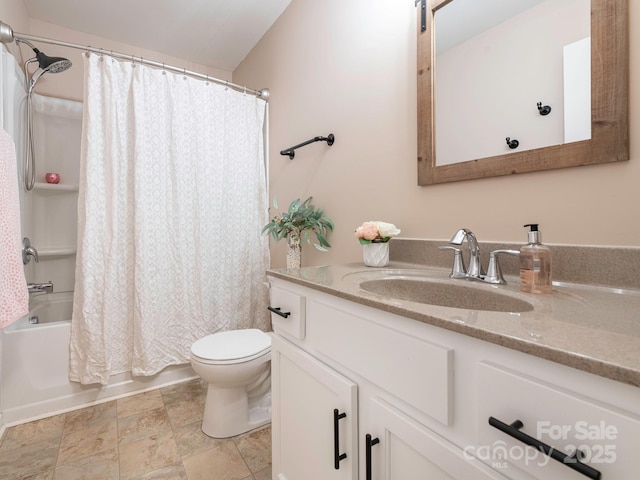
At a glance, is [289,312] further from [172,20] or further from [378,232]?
[172,20]

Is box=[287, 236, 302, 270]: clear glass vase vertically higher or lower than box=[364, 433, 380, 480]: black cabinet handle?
higher

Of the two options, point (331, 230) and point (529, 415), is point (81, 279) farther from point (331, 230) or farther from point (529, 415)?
point (529, 415)

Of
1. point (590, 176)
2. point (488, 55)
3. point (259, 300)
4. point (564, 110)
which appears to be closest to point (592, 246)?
point (590, 176)

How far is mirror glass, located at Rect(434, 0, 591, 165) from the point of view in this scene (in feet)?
2.75

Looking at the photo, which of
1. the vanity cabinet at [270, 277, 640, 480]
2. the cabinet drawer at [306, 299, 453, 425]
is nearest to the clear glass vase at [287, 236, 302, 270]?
the vanity cabinet at [270, 277, 640, 480]

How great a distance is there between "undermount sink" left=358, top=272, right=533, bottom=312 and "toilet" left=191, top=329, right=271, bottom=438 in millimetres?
801

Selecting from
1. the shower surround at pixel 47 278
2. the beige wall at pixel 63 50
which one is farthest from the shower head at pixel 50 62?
the beige wall at pixel 63 50

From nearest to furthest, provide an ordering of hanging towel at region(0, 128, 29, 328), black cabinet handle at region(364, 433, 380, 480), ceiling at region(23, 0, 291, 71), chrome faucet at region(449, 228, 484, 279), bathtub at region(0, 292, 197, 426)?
black cabinet handle at region(364, 433, 380, 480), chrome faucet at region(449, 228, 484, 279), hanging towel at region(0, 128, 29, 328), bathtub at region(0, 292, 197, 426), ceiling at region(23, 0, 291, 71)

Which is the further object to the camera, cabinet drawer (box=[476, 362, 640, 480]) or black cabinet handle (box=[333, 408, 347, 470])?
black cabinet handle (box=[333, 408, 347, 470])

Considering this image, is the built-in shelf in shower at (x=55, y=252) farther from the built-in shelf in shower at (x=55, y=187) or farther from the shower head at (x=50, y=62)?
the shower head at (x=50, y=62)

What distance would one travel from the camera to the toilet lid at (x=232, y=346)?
145cm

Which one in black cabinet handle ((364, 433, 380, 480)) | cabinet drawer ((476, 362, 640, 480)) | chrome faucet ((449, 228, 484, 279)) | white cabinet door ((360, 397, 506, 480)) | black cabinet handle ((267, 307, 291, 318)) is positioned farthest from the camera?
black cabinet handle ((267, 307, 291, 318))

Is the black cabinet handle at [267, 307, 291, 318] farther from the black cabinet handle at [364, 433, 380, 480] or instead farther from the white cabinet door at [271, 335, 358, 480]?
the black cabinet handle at [364, 433, 380, 480]

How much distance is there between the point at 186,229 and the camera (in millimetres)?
2000
